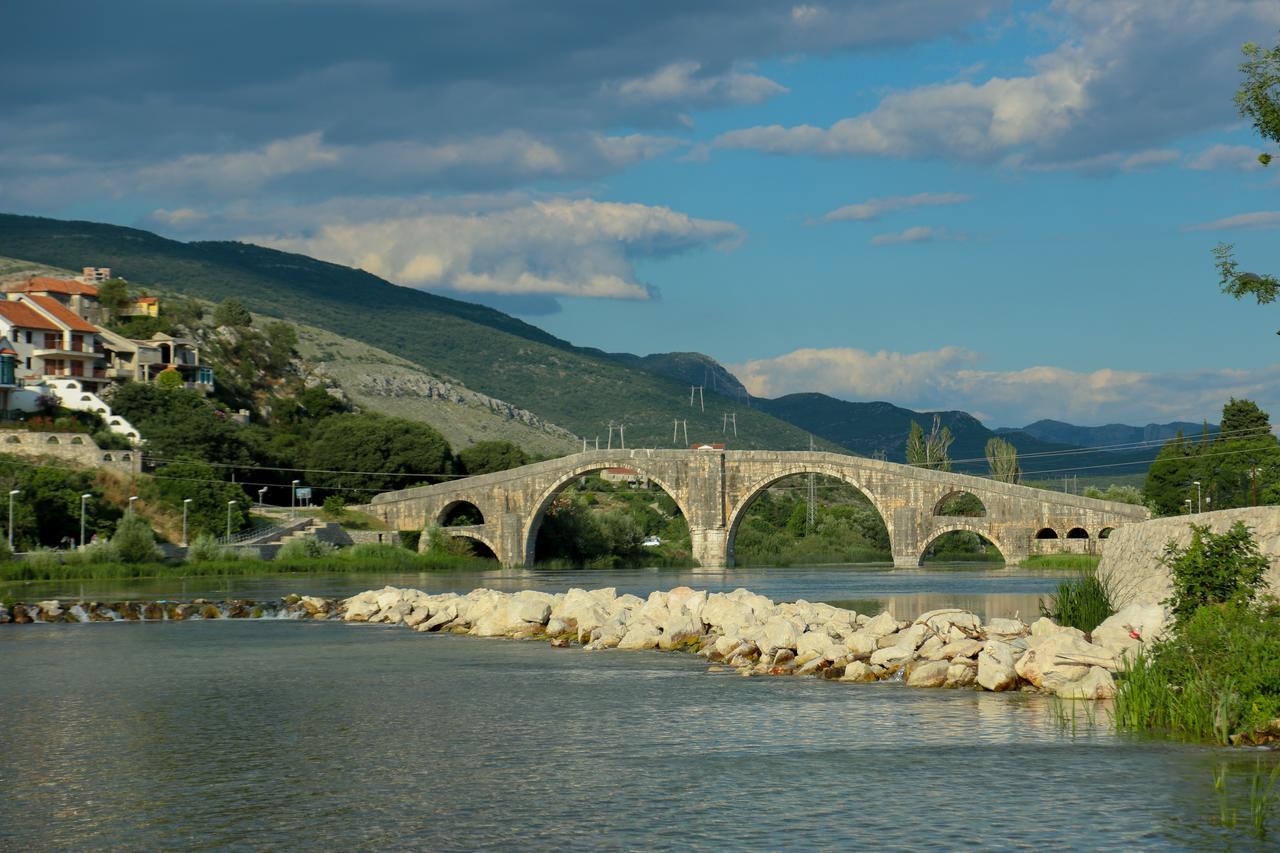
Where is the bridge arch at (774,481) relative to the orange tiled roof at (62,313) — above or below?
below

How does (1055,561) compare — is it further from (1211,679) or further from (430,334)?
(430,334)

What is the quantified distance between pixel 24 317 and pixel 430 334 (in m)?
105

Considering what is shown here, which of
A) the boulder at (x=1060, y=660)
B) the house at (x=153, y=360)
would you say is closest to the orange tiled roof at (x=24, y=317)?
the house at (x=153, y=360)

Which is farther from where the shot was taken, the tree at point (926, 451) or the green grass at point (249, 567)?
the tree at point (926, 451)

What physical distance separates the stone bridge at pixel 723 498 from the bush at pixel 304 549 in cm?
1283

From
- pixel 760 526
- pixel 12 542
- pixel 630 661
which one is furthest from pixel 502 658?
pixel 760 526

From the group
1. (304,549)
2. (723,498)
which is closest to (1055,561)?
(723,498)

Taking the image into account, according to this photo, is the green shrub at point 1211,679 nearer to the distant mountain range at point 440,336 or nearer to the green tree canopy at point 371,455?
the green tree canopy at point 371,455

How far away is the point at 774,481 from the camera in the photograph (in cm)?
6812

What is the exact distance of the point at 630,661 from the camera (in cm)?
2034

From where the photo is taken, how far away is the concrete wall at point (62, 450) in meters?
52.9

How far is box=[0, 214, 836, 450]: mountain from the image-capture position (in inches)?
5667

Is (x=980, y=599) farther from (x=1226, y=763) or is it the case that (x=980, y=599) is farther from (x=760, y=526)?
(x=760, y=526)

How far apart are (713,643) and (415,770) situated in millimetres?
9487
